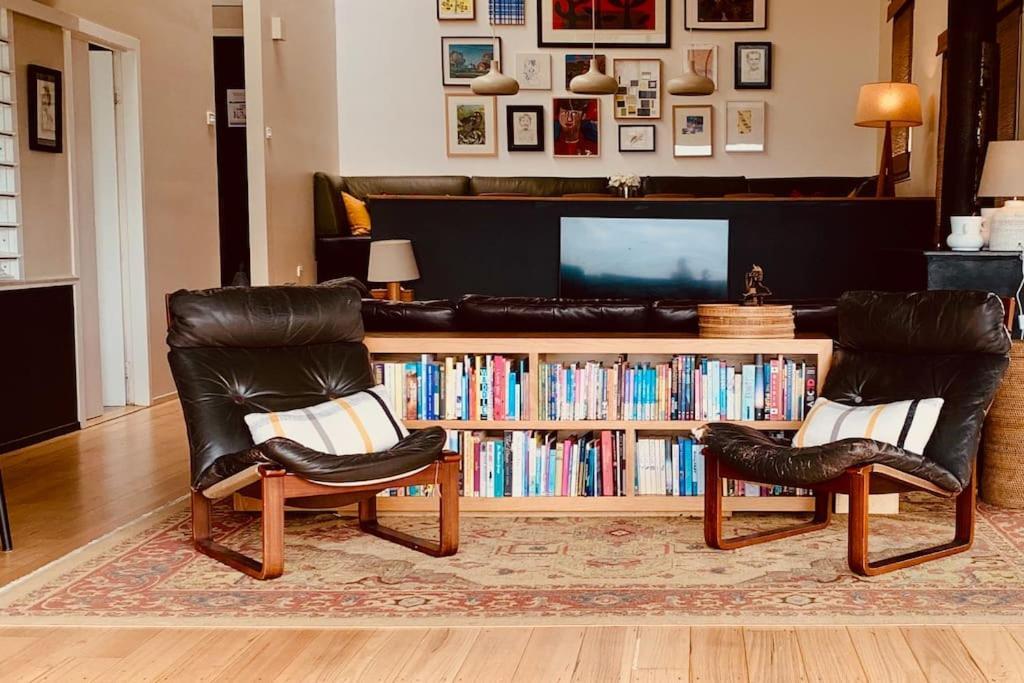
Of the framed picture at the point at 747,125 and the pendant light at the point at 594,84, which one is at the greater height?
the pendant light at the point at 594,84

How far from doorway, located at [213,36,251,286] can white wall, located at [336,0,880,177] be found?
3.34 feet

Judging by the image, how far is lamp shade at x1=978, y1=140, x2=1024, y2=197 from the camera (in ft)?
18.2

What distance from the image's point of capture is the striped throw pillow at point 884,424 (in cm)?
386

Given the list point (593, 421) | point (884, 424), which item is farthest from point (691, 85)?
point (884, 424)

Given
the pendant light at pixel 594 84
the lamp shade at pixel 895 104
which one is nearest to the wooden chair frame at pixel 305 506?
the lamp shade at pixel 895 104

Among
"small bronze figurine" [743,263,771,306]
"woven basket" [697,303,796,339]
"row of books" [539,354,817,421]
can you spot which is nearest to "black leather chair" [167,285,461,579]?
"row of books" [539,354,817,421]

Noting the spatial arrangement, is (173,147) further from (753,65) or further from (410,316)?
(753,65)

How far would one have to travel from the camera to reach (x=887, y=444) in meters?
3.64

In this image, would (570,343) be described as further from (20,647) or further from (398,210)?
(398,210)

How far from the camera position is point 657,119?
37.6ft

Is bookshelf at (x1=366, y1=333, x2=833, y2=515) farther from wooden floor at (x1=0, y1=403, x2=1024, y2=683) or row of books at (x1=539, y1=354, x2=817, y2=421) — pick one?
wooden floor at (x1=0, y1=403, x2=1024, y2=683)

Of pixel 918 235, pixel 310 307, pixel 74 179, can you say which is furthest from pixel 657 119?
pixel 310 307

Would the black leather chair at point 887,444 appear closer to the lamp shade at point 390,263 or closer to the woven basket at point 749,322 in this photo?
the woven basket at point 749,322

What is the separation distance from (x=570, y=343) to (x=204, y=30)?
5112mm
